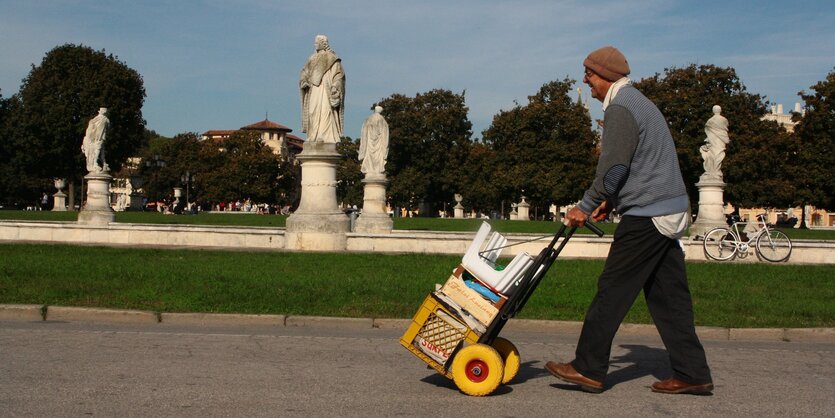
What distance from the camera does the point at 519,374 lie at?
6.70 metres

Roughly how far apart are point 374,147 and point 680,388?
25097 mm

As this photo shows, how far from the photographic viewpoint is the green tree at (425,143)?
244 feet

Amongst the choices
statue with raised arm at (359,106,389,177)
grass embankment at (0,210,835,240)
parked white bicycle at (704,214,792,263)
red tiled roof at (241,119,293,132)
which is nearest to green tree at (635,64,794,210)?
grass embankment at (0,210,835,240)

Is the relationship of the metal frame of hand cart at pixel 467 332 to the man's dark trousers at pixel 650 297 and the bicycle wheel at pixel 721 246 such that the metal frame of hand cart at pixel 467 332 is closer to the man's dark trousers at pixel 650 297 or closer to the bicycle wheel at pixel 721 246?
the man's dark trousers at pixel 650 297

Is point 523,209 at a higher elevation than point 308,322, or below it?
higher

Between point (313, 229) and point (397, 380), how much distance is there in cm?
1294

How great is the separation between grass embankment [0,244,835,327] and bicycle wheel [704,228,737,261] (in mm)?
2095

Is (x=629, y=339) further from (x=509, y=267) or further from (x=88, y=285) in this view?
(x=88, y=285)

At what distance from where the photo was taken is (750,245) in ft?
63.1

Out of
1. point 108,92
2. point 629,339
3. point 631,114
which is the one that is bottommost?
point 629,339

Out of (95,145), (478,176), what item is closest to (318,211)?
(95,145)

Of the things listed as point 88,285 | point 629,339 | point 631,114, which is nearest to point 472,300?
point 631,114

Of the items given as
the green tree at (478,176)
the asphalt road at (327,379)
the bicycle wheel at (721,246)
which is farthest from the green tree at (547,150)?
the asphalt road at (327,379)

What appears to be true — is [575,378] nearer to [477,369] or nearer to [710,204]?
[477,369]
